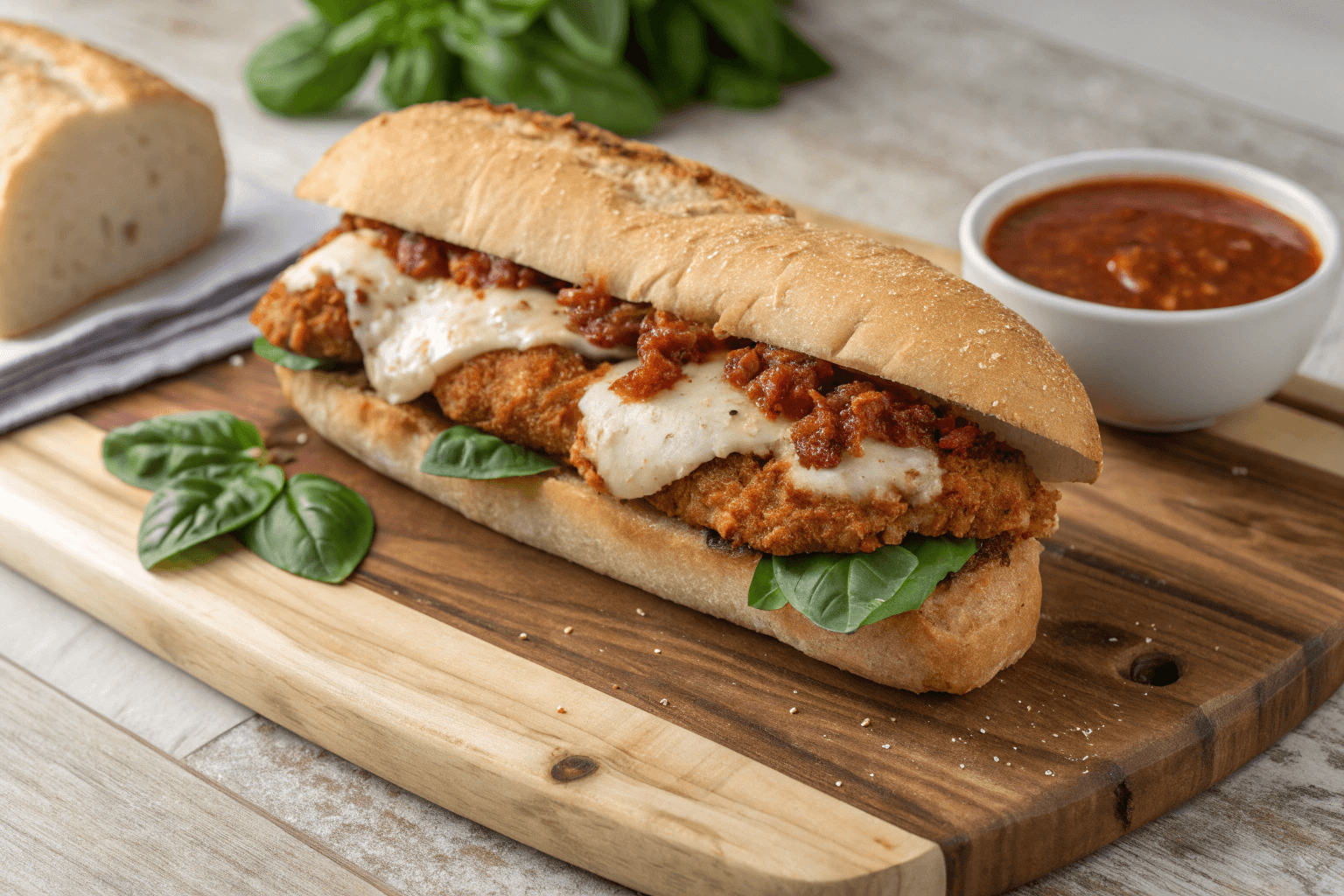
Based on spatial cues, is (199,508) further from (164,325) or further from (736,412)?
(736,412)

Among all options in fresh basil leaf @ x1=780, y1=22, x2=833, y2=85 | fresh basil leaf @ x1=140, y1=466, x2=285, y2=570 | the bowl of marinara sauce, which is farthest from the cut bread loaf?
fresh basil leaf @ x1=780, y1=22, x2=833, y2=85

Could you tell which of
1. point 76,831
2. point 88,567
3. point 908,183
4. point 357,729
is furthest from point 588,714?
point 908,183

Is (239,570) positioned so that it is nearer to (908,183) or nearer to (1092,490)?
(1092,490)

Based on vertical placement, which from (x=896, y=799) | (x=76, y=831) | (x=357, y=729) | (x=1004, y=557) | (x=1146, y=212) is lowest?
(x=76, y=831)

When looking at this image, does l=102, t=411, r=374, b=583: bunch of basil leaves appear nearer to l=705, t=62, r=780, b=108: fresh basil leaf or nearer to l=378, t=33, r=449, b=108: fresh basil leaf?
Answer: l=378, t=33, r=449, b=108: fresh basil leaf

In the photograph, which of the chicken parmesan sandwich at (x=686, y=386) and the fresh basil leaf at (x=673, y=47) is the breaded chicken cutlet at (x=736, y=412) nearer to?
the chicken parmesan sandwich at (x=686, y=386)

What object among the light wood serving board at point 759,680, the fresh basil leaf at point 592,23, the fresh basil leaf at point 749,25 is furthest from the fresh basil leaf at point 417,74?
the light wood serving board at point 759,680

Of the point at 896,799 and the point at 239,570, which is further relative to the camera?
the point at 239,570
